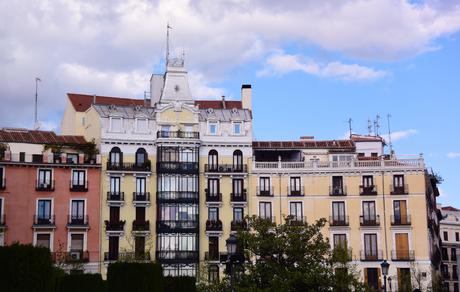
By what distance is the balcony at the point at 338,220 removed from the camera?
7312 cm

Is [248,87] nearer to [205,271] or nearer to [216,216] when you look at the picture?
[216,216]

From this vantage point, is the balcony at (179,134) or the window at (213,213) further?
the balcony at (179,134)

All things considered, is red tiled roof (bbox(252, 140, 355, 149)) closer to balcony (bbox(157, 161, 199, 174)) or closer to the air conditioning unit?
balcony (bbox(157, 161, 199, 174))

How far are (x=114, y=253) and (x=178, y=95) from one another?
53.8 ft

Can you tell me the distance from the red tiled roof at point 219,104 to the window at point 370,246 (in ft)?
62.3

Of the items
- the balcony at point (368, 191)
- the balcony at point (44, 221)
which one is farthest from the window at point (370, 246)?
the balcony at point (44, 221)

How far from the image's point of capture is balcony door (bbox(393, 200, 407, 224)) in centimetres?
7300

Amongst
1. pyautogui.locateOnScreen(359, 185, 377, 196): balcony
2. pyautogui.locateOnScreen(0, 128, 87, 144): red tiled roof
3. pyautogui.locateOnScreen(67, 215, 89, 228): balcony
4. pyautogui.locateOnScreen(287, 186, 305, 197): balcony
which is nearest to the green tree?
pyautogui.locateOnScreen(67, 215, 89, 228): balcony

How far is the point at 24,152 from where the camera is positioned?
233 ft

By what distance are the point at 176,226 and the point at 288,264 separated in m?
29.3

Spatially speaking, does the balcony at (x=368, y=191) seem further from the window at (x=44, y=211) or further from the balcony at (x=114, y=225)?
the window at (x=44, y=211)

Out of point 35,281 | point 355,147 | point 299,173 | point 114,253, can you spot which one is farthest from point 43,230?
point 35,281

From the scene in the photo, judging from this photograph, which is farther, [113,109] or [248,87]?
[248,87]

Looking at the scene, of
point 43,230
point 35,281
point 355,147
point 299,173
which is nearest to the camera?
point 35,281
